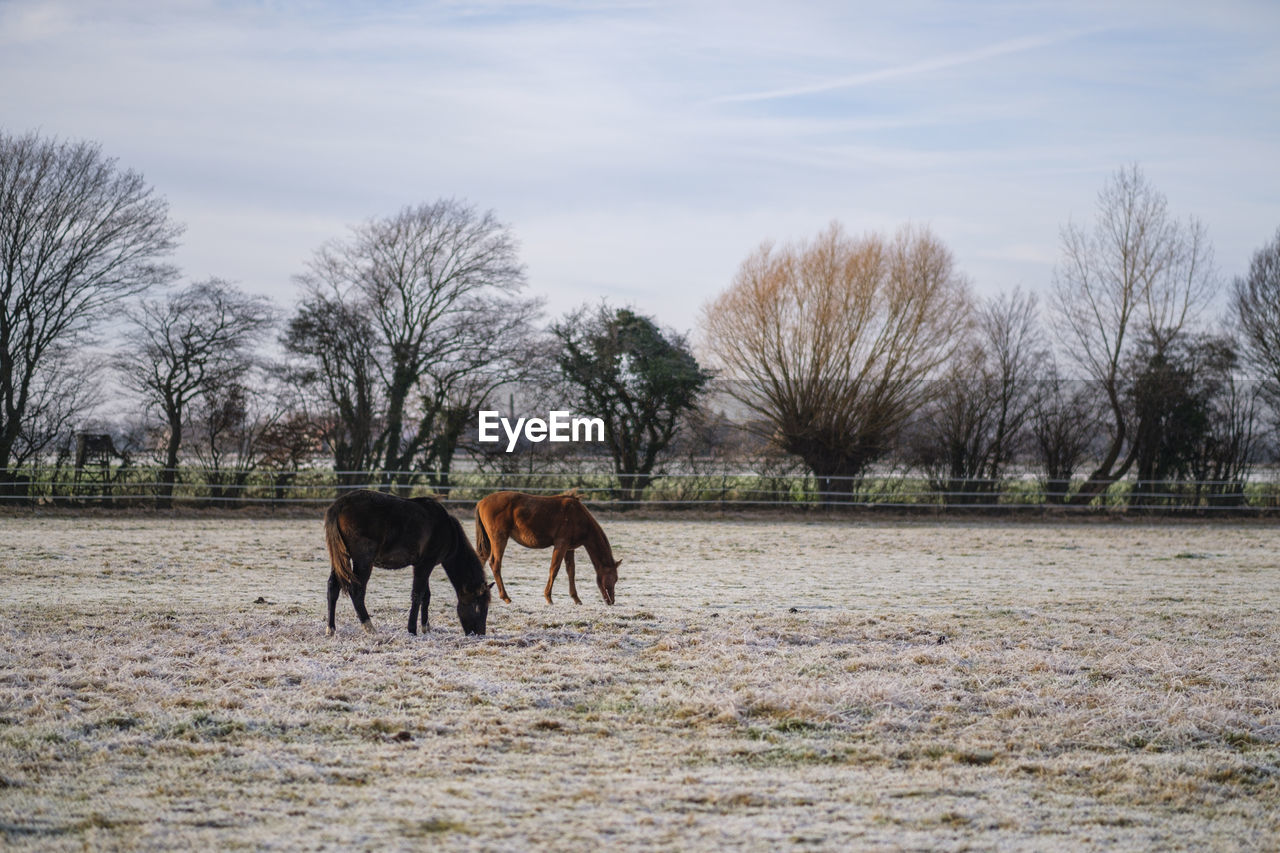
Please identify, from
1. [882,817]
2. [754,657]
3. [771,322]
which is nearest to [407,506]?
[754,657]

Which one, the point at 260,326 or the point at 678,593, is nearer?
the point at 678,593

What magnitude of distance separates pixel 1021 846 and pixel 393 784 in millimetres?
2424

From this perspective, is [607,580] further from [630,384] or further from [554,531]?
[630,384]

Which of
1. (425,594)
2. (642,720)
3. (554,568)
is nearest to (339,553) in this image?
(425,594)

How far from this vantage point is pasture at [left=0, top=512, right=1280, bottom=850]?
12.8ft

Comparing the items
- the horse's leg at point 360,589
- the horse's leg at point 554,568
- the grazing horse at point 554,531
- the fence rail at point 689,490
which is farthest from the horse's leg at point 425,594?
the fence rail at point 689,490

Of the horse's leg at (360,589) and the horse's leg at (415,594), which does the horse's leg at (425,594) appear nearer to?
the horse's leg at (415,594)

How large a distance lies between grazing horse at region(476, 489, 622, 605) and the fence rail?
1211cm

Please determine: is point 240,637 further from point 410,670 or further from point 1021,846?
point 1021,846

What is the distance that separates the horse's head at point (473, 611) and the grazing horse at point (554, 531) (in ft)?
4.72

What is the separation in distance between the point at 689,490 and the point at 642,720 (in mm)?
18823

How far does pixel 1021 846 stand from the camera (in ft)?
12.2

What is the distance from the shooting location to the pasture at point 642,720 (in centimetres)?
390

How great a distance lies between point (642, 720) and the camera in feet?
17.8
